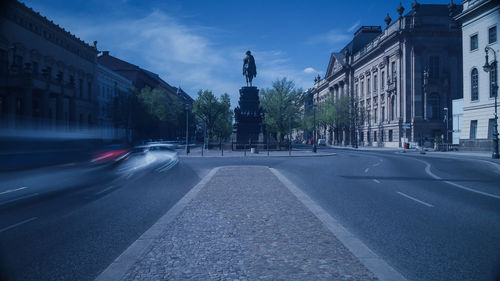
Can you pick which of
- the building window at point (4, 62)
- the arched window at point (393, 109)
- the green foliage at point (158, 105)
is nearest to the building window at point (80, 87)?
the green foliage at point (158, 105)

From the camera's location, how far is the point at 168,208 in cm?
824

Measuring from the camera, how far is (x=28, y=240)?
5.54m

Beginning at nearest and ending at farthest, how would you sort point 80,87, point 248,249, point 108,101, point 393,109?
point 248,249 → point 80,87 → point 393,109 → point 108,101

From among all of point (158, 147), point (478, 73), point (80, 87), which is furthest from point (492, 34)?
point (80, 87)

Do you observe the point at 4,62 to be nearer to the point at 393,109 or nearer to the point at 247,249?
the point at 247,249

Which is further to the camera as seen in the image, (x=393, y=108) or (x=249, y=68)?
(x=393, y=108)

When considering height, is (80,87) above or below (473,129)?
above

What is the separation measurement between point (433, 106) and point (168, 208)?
57.5 metres

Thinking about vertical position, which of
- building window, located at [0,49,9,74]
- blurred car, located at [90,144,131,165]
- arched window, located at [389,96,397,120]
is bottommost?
blurred car, located at [90,144,131,165]

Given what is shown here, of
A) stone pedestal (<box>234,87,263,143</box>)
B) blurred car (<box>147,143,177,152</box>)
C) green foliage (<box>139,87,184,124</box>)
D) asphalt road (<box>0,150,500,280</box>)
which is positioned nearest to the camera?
asphalt road (<box>0,150,500,280</box>)

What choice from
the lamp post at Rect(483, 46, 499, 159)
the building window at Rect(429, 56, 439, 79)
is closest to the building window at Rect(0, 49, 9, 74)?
the lamp post at Rect(483, 46, 499, 159)

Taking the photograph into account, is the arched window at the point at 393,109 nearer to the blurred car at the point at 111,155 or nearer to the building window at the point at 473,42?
the building window at the point at 473,42

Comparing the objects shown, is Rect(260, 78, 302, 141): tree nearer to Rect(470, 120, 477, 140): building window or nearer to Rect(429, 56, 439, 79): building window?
Rect(429, 56, 439, 79): building window

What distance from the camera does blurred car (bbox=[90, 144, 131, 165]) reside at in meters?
12.7
